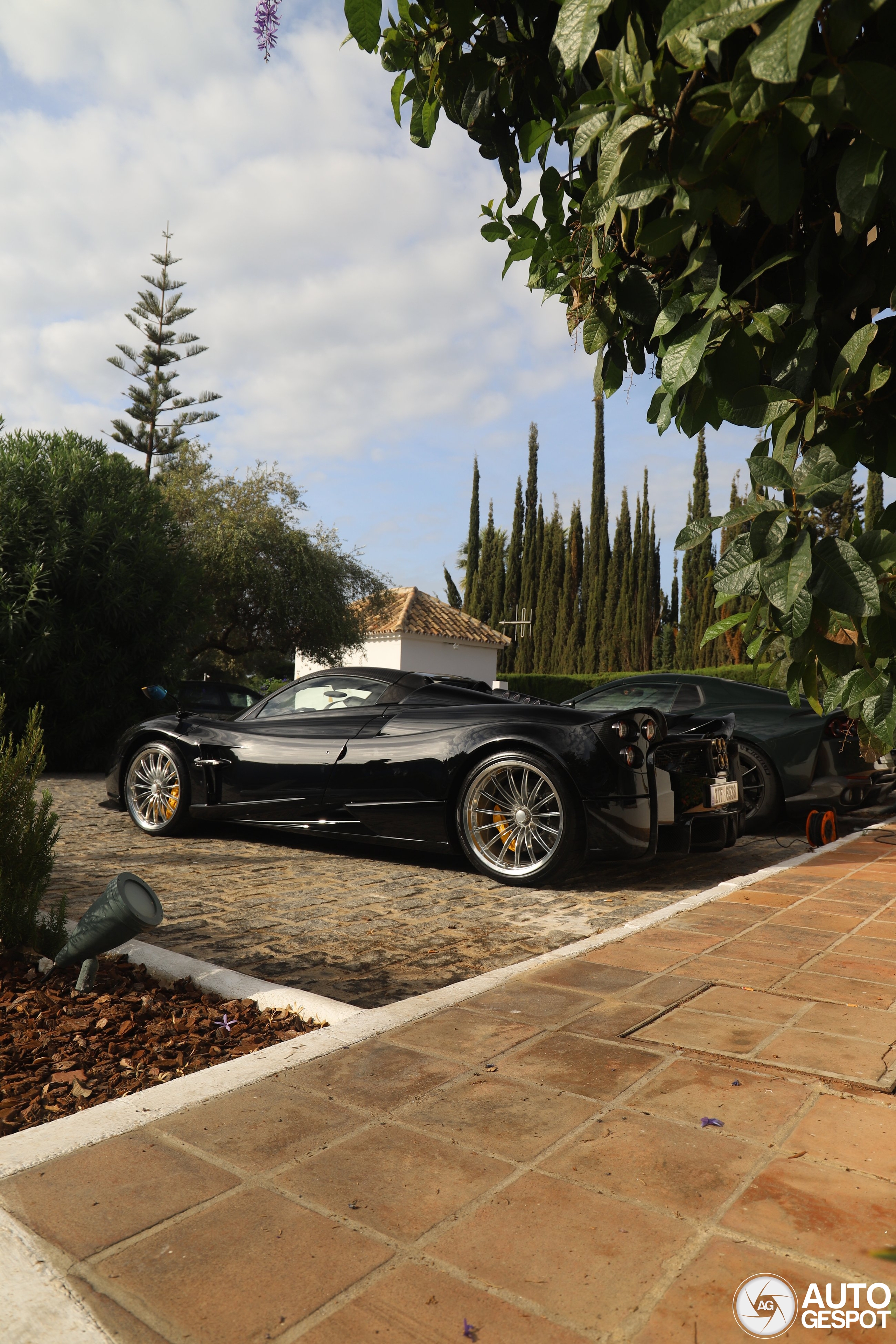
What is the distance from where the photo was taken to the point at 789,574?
1.33 meters

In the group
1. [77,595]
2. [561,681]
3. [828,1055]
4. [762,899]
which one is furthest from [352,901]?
[561,681]

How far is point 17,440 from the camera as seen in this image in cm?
1363

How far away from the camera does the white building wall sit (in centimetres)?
3756

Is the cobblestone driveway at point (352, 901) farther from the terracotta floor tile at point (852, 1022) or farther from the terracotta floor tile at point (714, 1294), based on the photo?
the terracotta floor tile at point (714, 1294)

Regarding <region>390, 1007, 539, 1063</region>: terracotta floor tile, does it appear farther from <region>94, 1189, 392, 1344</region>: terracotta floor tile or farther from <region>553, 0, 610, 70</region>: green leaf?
<region>553, 0, 610, 70</region>: green leaf

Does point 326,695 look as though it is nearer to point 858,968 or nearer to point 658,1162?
point 858,968

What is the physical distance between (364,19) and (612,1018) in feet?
9.00

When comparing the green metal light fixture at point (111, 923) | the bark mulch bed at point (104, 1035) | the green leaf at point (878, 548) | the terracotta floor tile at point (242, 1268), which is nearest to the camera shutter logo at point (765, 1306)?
the terracotta floor tile at point (242, 1268)

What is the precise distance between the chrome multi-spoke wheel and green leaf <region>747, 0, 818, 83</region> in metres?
4.53

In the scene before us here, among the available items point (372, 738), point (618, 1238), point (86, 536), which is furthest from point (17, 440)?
point (618, 1238)

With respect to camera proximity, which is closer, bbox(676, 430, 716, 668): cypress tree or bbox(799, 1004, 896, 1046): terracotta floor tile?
bbox(799, 1004, 896, 1046): terracotta floor tile

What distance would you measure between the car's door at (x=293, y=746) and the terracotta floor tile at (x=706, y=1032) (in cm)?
362

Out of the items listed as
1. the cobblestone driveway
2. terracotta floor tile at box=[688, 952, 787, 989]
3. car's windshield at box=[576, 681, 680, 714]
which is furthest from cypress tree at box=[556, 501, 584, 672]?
terracotta floor tile at box=[688, 952, 787, 989]

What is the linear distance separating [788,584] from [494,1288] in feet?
4.25
